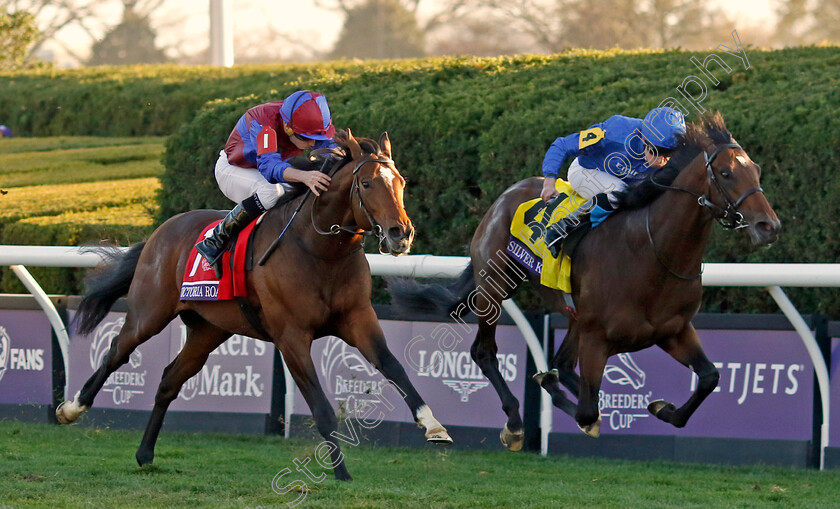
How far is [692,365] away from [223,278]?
207cm

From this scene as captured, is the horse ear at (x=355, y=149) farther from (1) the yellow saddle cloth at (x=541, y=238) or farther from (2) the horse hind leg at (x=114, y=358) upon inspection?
(2) the horse hind leg at (x=114, y=358)

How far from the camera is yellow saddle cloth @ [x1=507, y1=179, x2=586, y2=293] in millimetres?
4949

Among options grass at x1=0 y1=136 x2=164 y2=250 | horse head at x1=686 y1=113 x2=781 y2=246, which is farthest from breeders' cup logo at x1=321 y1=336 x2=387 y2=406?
horse head at x1=686 y1=113 x2=781 y2=246

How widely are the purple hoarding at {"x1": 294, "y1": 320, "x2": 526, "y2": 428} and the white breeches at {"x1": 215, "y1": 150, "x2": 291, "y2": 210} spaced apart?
1.38 meters

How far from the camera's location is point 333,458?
450 centimetres

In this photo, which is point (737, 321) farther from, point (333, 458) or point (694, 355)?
point (333, 458)

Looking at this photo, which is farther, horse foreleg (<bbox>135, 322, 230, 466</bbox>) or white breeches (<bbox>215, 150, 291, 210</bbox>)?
horse foreleg (<bbox>135, 322, 230, 466</bbox>)

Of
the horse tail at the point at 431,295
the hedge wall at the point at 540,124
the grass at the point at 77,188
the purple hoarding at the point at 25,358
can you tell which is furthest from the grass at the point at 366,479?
the grass at the point at 77,188

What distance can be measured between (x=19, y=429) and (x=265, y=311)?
241 centimetres

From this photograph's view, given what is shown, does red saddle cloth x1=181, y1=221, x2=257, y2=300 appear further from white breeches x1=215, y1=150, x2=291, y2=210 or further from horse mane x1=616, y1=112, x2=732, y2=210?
horse mane x1=616, y1=112, x2=732, y2=210

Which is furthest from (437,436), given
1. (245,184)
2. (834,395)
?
(834,395)

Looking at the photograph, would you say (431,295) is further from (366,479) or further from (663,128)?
(663,128)

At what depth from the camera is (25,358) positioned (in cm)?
679

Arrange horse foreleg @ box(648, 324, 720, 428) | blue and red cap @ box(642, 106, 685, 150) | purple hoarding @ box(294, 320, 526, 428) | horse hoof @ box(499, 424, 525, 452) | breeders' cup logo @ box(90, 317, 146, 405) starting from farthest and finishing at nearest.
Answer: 1. breeders' cup logo @ box(90, 317, 146, 405)
2. purple hoarding @ box(294, 320, 526, 428)
3. horse hoof @ box(499, 424, 525, 452)
4. blue and red cap @ box(642, 106, 685, 150)
5. horse foreleg @ box(648, 324, 720, 428)
